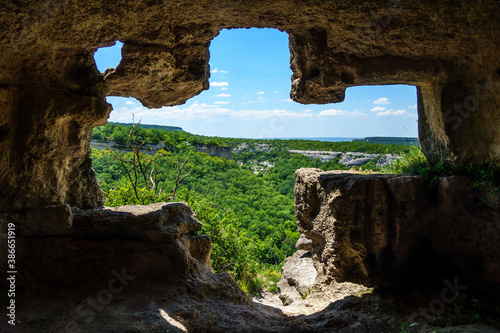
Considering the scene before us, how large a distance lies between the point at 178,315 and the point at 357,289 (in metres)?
2.85

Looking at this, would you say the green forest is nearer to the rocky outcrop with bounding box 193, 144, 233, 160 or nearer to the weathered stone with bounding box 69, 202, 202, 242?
the rocky outcrop with bounding box 193, 144, 233, 160

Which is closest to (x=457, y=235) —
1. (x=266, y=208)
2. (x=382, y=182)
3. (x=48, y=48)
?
(x=382, y=182)

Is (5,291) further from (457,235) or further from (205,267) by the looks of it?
(457,235)

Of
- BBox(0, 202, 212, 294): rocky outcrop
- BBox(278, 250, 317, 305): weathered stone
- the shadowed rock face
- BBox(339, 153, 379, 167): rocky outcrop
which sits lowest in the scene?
BBox(278, 250, 317, 305): weathered stone

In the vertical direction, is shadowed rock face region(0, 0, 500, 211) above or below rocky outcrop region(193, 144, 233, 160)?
above

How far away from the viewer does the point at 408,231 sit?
4.95 metres

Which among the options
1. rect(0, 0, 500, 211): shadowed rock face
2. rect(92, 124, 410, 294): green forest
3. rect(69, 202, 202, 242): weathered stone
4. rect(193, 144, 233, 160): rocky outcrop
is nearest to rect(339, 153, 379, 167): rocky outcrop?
rect(92, 124, 410, 294): green forest

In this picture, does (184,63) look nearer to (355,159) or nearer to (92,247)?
(92,247)

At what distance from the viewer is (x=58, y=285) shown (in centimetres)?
405

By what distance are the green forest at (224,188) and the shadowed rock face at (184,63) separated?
12.7 ft

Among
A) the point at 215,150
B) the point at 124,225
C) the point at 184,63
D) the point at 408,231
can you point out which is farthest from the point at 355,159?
the point at 124,225

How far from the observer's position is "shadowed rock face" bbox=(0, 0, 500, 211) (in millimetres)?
3545

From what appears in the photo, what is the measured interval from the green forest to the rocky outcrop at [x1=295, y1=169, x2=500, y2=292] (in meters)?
4.00

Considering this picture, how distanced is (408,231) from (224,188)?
13.9 metres
